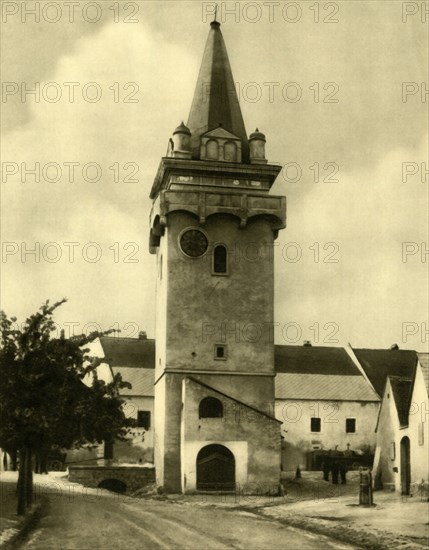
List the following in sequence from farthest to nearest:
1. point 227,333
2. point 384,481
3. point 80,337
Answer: point 227,333, point 384,481, point 80,337

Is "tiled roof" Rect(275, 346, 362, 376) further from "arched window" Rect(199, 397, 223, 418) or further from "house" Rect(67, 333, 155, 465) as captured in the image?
"arched window" Rect(199, 397, 223, 418)

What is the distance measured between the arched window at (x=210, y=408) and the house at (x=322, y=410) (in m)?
17.2

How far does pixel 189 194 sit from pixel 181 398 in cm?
1087

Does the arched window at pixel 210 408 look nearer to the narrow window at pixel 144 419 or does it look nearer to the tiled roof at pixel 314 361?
the narrow window at pixel 144 419

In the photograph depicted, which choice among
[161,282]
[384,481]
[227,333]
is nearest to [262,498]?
[384,481]

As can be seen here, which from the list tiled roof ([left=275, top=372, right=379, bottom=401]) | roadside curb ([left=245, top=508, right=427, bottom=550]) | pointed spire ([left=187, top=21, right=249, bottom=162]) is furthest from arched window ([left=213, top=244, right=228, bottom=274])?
roadside curb ([left=245, top=508, right=427, bottom=550])

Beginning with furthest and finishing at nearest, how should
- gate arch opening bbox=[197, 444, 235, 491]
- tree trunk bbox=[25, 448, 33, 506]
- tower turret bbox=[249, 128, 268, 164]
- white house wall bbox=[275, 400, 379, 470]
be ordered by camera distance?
white house wall bbox=[275, 400, 379, 470] < tower turret bbox=[249, 128, 268, 164] < gate arch opening bbox=[197, 444, 235, 491] < tree trunk bbox=[25, 448, 33, 506]

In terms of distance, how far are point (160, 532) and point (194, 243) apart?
80.1 feet

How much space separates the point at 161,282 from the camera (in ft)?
148

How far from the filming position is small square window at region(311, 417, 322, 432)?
5850 cm

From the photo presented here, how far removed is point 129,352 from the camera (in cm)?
6397

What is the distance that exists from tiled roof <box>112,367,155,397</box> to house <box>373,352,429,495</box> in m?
24.7

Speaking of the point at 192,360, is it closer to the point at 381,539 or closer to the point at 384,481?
the point at 384,481

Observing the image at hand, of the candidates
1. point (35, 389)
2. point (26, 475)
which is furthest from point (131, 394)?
point (35, 389)
